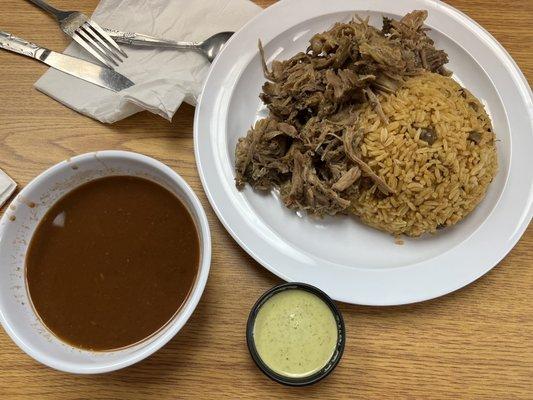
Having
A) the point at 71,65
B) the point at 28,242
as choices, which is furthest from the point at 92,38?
the point at 28,242

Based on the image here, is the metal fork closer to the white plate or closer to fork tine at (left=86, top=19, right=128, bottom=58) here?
fork tine at (left=86, top=19, right=128, bottom=58)

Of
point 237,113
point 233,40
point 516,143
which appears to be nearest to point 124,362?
point 237,113

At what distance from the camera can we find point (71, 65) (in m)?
1.85

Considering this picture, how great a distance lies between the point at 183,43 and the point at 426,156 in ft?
3.16

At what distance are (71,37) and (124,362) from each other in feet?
4.09

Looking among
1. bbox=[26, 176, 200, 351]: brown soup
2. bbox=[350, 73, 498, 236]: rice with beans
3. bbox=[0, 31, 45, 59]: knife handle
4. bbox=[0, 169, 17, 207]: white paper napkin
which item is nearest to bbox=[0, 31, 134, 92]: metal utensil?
bbox=[0, 31, 45, 59]: knife handle

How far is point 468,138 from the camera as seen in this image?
1.63 metres

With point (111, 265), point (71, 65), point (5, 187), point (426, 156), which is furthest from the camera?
point (71, 65)

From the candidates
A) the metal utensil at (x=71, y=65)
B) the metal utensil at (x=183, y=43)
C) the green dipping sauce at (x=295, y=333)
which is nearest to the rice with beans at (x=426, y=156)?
the green dipping sauce at (x=295, y=333)

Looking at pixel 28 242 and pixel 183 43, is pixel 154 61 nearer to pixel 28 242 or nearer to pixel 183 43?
pixel 183 43

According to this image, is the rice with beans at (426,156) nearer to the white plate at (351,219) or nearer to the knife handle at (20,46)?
the white plate at (351,219)

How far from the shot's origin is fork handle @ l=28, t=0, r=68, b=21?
1.90m

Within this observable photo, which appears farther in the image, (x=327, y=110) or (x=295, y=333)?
(x=327, y=110)

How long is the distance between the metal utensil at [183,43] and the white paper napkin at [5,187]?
0.64 metres
